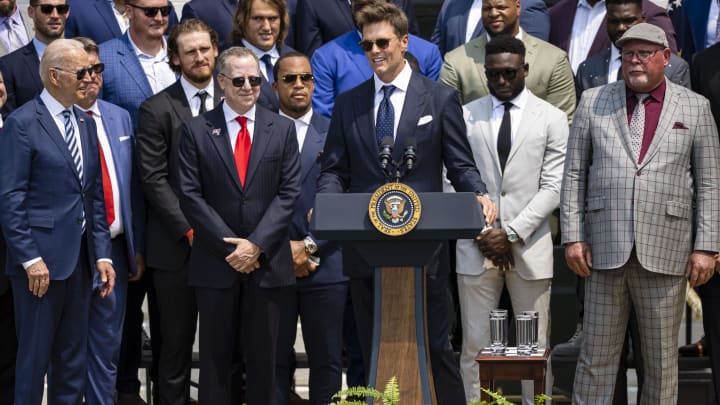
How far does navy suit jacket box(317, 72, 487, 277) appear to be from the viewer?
6.34 meters

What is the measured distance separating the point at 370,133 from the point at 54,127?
70.3 inches

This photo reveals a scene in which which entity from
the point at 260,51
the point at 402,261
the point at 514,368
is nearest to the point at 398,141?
the point at 402,261

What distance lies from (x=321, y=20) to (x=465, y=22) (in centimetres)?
103

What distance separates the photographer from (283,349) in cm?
705

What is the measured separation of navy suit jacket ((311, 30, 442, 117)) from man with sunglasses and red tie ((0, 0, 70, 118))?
1696 mm

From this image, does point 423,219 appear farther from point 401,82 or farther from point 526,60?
point 526,60

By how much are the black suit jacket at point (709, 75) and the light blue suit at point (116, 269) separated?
11.2 feet

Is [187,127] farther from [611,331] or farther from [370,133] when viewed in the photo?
[611,331]

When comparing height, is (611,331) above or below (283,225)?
below

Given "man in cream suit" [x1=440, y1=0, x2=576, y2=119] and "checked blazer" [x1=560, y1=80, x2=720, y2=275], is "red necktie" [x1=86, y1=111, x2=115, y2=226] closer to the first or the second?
"man in cream suit" [x1=440, y1=0, x2=576, y2=119]

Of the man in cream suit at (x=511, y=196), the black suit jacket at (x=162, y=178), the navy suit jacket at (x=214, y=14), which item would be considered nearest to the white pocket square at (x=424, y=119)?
the man in cream suit at (x=511, y=196)

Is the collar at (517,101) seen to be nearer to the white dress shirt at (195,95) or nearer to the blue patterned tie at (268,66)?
the blue patterned tie at (268,66)

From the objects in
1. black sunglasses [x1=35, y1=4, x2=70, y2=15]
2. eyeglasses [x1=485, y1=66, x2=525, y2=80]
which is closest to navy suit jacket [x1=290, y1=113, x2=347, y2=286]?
eyeglasses [x1=485, y1=66, x2=525, y2=80]

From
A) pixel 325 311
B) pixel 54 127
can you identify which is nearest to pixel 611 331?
pixel 325 311
